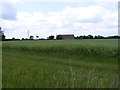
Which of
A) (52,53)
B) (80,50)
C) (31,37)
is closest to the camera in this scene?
(80,50)

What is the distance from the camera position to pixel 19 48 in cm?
2594

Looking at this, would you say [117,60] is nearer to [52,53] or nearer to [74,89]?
[52,53]

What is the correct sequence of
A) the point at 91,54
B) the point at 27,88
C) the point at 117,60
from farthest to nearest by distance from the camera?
1. the point at 91,54
2. the point at 117,60
3. the point at 27,88

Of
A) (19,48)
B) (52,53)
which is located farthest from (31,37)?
(52,53)

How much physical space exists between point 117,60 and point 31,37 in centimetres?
6761

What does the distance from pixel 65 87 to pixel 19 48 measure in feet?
69.6

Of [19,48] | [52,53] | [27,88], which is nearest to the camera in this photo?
[27,88]

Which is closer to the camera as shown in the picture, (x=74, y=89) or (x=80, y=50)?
(x=74, y=89)

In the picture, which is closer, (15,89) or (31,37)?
(15,89)

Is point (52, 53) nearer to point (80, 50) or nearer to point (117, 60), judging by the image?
point (80, 50)

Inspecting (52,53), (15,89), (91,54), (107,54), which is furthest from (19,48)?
(15,89)

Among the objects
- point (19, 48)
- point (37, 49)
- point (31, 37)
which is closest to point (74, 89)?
point (37, 49)

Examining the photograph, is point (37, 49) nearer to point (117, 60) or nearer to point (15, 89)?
point (117, 60)

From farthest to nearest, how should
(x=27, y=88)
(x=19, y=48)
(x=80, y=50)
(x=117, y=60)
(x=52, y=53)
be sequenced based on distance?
1. (x=19, y=48)
2. (x=52, y=53)
3. (x=80, y=50)
4. (x=117, y=60)
5. (x=27, y=88)
